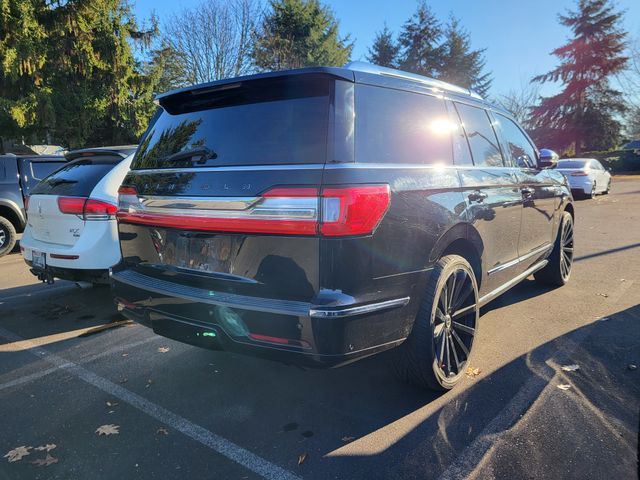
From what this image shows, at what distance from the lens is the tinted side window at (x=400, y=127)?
2596 mm

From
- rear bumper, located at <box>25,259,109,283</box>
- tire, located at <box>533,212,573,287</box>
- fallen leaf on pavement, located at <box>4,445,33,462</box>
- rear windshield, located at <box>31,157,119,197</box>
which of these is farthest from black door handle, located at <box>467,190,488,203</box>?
rear windshield, located at <box>31,157,119,197</box>

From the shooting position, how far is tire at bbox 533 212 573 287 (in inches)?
215

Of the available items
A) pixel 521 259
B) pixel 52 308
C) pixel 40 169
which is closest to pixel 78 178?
pixel 52 308

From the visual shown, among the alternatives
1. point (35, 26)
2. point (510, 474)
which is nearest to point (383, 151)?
point (510, 474)

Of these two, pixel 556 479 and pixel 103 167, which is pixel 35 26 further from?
pixel 556 479

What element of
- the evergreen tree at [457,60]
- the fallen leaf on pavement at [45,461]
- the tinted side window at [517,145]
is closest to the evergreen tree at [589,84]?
the evergreen tree at [457,60]

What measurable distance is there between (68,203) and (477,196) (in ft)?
12.1

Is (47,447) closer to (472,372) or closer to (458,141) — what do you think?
(472,372)

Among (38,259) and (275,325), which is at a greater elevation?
(275,325)

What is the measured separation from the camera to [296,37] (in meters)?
26.9

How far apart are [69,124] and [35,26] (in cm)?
295

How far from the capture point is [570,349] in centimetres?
380

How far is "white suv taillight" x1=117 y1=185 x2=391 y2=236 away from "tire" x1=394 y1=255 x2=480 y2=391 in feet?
2.42

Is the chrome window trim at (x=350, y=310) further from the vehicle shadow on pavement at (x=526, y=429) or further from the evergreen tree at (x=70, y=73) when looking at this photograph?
the evergreen tree at (x=70, y=73)
